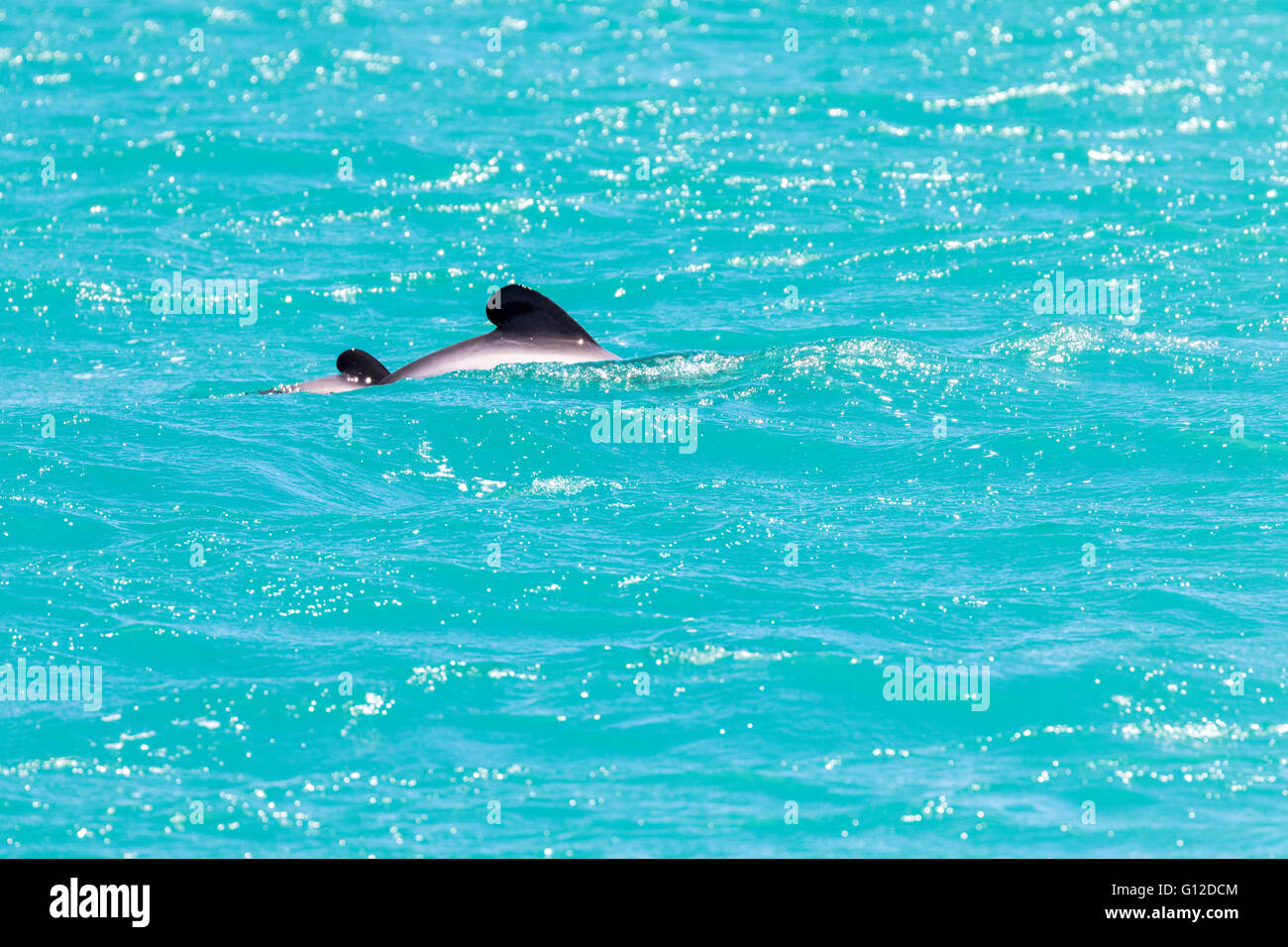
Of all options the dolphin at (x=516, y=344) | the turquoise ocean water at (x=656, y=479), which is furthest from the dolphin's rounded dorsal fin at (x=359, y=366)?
the turquoise ocean water at (x=656, y=479)

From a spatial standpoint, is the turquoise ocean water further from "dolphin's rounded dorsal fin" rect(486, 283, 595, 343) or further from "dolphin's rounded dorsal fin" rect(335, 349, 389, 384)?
"dolphin's rounded dorsal fin" rect(486, 283, 595, 343)

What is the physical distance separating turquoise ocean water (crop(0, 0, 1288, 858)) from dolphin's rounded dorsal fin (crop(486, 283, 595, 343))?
707 mm

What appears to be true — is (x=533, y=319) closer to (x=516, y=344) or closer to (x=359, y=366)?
(x=516, y=344)

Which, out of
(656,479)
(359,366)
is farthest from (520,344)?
(656,479)

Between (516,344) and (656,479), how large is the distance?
3110 mm

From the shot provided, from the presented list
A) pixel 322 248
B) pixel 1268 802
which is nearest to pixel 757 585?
pixel 1268 802

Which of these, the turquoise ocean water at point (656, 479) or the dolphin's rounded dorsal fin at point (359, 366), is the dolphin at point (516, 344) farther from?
the turquoise ocean water at point (656, 479)

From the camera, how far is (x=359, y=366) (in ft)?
50.0

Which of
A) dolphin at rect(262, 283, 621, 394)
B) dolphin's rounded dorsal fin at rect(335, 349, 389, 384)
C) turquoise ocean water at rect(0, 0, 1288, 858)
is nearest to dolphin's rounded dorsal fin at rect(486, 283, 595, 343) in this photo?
dolphin at rect(262, 283, 621, 394)

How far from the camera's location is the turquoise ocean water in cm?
903
